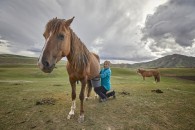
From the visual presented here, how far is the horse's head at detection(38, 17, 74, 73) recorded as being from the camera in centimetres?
337

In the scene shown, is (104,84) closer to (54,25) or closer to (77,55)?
(77,55)

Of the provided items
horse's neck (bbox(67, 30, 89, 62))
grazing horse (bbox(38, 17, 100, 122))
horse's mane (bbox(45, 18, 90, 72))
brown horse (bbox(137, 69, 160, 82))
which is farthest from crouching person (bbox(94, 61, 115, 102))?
A: brown horse (bbox(137, 69, 160, 82))

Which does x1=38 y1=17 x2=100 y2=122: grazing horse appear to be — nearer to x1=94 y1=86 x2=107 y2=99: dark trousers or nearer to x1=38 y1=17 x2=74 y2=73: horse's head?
x1=38 y1=17 x2=74 y2=73: horse's head

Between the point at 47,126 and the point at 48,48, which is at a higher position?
the point at 48,48

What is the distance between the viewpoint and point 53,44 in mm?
3699

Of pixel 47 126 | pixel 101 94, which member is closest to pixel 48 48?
pixel 47 126

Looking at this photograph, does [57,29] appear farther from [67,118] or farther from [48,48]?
[67,118]

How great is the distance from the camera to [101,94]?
7336 mm

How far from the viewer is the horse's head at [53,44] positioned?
3.37m

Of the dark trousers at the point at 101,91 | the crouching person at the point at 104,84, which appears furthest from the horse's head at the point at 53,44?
the dark trousers at the point at 101,91

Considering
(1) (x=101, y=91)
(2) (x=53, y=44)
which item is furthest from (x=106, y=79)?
(2) (x=53, y=44)

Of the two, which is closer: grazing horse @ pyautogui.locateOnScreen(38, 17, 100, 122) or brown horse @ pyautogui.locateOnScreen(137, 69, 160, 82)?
grazing horse @ pyautogui.locateOnScreen(38, 17, 100, 122)

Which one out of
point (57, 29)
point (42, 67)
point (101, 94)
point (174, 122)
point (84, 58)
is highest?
point (57, 29)

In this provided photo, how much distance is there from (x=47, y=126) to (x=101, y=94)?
3373 mm
